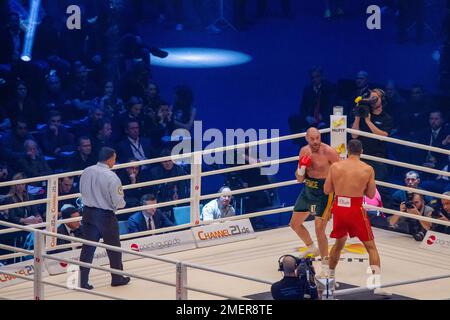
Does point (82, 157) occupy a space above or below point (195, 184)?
above

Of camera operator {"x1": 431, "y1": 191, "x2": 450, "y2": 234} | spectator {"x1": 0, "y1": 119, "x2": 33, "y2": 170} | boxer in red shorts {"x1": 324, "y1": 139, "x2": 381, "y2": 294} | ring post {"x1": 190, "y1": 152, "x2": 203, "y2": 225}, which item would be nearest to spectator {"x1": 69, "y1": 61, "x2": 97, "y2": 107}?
spectator {"x1": 0, "y1": 119, "x2": 33, "y2": 170}

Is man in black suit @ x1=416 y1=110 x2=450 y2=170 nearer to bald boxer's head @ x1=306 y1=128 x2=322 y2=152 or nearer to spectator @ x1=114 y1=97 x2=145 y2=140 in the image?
spectator @ x1=114 y1=97 x2=145 y2=140

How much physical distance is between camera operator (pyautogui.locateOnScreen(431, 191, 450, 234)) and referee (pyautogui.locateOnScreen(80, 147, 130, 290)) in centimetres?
374

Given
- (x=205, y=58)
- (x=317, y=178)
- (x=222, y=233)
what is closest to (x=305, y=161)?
(x=317, y=178)

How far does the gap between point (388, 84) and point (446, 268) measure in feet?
14.0

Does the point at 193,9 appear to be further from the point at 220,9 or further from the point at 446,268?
the point at 446,268

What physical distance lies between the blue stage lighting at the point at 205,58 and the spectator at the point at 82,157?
1.62 metres

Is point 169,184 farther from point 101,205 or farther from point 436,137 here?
point 101,205

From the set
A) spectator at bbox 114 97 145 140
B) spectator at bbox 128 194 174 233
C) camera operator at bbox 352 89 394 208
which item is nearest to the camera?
camera operator at bbox 352 89 394 208

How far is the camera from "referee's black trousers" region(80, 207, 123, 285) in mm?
10445

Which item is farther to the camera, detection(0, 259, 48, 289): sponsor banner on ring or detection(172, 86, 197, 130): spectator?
detection(172, 86, 197, 130): spectator

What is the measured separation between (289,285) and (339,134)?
10.7ft

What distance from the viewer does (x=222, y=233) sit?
12109mm

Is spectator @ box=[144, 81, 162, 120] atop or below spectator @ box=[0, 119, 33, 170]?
atop
